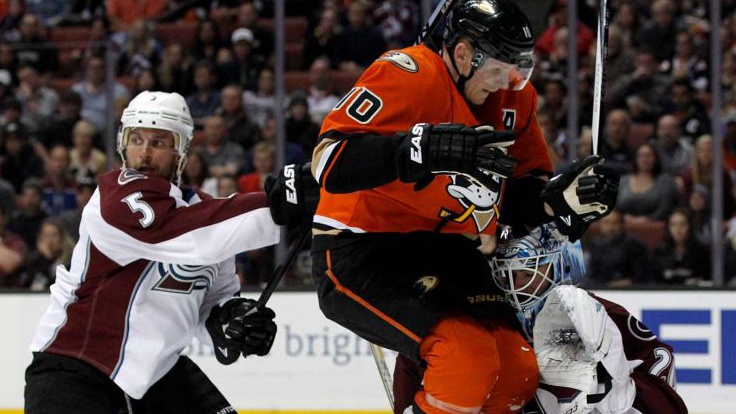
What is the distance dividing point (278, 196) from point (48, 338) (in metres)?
0.67

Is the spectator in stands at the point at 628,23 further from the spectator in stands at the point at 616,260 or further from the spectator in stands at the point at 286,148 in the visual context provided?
the spectator in stands at the point at 286,148

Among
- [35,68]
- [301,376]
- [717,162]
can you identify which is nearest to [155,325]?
[301,376]

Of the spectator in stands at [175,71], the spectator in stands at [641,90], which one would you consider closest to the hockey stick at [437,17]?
the spectator in stands at [641,90]

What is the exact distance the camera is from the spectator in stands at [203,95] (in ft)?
20.5

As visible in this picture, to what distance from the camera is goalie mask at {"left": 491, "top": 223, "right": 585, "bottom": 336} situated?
2871 mm

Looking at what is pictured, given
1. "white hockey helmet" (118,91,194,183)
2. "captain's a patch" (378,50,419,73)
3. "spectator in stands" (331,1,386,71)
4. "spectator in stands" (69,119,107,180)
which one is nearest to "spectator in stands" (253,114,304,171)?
"spectator in stands" (331,1,386,71)

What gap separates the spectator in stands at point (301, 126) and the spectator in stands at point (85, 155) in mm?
901

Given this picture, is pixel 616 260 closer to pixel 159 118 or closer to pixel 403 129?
pixel 159 118

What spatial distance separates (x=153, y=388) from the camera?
10.2ft

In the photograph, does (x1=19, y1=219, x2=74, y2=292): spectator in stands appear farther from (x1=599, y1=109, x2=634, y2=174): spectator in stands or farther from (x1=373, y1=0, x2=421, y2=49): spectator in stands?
(x1=599, y1=109, x2=634, y2=174): spectator in stands

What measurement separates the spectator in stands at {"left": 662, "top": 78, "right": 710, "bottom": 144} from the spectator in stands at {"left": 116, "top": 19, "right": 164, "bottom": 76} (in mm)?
2598

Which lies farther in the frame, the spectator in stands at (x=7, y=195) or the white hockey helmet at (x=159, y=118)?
the spectator in stands at (x=7, y=195)

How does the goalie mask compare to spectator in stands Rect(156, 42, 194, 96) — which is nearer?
the goalie mask

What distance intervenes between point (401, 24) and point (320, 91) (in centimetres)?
67
